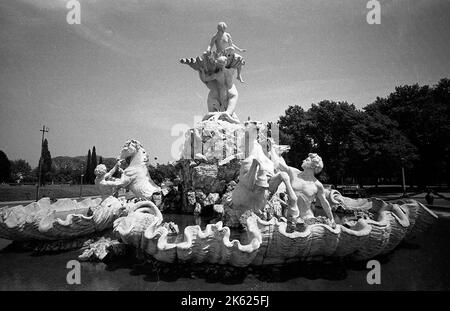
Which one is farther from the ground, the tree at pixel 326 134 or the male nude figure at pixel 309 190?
the tree at pixel 326 134

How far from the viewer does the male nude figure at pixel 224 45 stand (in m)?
11.0

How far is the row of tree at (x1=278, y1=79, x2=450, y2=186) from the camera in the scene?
25.7 meters

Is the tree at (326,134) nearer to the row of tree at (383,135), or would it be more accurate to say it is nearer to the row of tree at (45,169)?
the row of tree at (383,135)

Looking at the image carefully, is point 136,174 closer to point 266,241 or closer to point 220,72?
point 266,241

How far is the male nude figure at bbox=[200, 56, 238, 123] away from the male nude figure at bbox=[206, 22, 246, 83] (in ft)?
1.52

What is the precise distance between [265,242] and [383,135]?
27.7m

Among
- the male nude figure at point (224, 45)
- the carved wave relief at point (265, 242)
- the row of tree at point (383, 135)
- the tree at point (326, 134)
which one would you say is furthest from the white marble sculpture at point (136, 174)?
the tree at point (326, 134)

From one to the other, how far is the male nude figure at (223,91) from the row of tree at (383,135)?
63.8ft

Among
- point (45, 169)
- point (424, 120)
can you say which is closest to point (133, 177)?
point (424, 120)

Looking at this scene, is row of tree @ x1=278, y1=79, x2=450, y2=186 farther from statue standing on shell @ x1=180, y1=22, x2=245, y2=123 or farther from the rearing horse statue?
the rearing horse statue

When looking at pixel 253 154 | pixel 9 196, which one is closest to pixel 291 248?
pixel 253 154

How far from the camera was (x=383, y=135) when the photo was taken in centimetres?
2633

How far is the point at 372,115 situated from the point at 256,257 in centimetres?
3113
